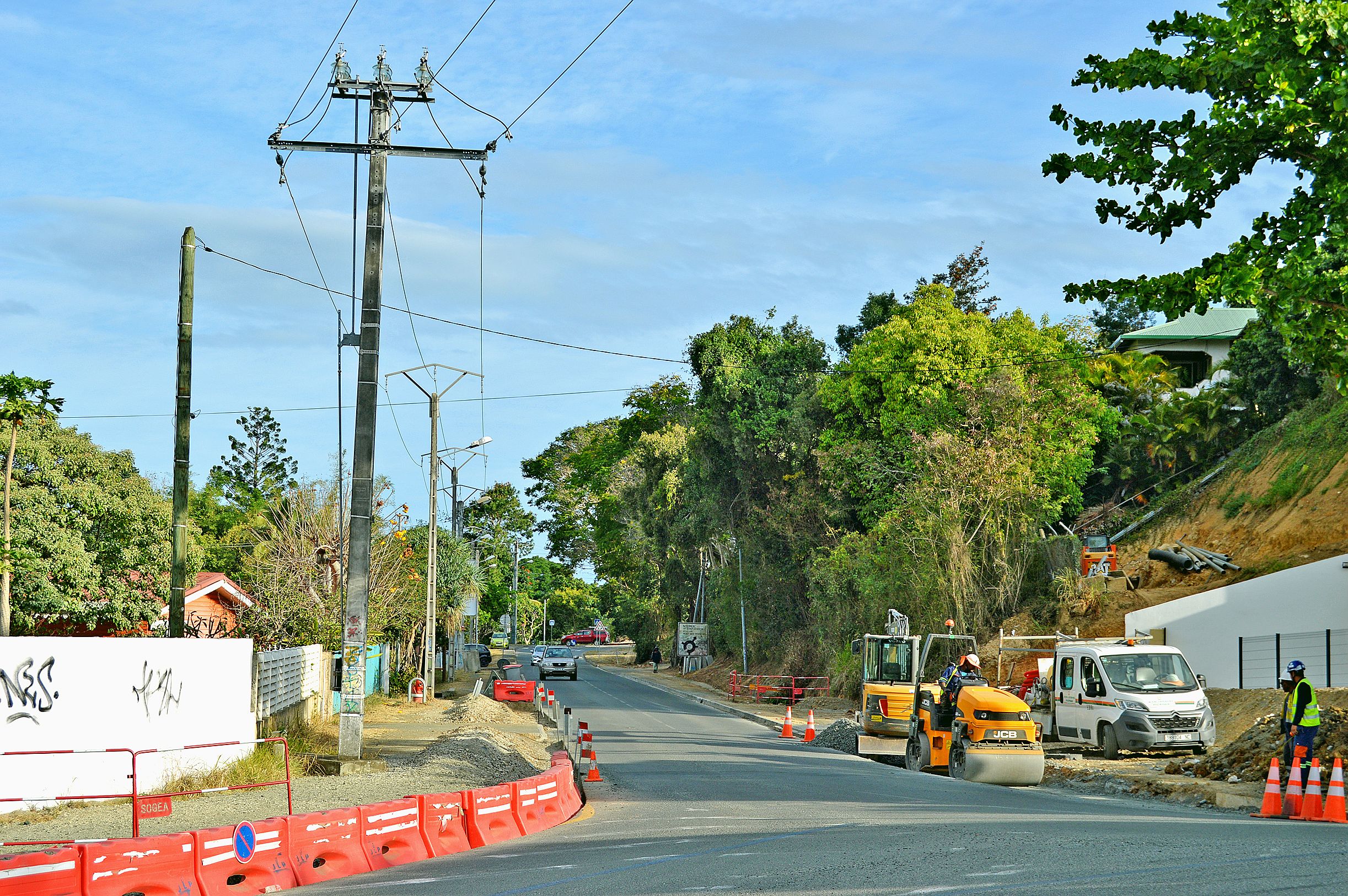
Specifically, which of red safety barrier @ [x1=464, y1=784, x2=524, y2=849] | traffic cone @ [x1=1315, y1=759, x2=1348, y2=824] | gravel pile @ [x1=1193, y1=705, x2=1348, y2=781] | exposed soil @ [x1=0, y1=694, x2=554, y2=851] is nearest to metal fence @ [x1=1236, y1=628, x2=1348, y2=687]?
gravel pile @ [x1=1193, y1=705, x2=1348, y2=781]

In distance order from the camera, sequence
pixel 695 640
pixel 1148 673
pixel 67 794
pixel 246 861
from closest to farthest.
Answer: pixel 246 861 < pixel 67 794 < pixel 1148 673 < pixel 695 640

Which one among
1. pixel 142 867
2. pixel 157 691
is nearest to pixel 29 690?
pixel 157 691

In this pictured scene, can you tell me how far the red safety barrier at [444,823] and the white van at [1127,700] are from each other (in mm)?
13979

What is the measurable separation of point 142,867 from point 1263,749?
15.9 m

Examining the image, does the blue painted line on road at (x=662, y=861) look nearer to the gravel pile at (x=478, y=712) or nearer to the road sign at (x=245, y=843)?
the road sign at (x=245, y=843)

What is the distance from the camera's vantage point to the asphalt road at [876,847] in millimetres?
8977

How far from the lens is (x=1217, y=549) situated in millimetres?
39062

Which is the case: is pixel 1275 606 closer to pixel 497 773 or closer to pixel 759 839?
pixel 497 773

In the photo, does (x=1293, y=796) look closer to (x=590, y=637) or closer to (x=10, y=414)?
(x=10, y=414)

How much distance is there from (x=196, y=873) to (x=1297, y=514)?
35.7 meters

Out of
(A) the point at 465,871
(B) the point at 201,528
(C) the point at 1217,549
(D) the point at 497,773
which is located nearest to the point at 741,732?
(D) the point at 497,773

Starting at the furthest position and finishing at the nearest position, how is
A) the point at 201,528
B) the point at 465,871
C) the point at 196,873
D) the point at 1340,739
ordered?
the point at 201,528, the point at 1340,739, the point at 465,871, the point at 196,873

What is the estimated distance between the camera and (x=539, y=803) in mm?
14117

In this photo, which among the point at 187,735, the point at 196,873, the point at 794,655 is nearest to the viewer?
the point at 196,873
